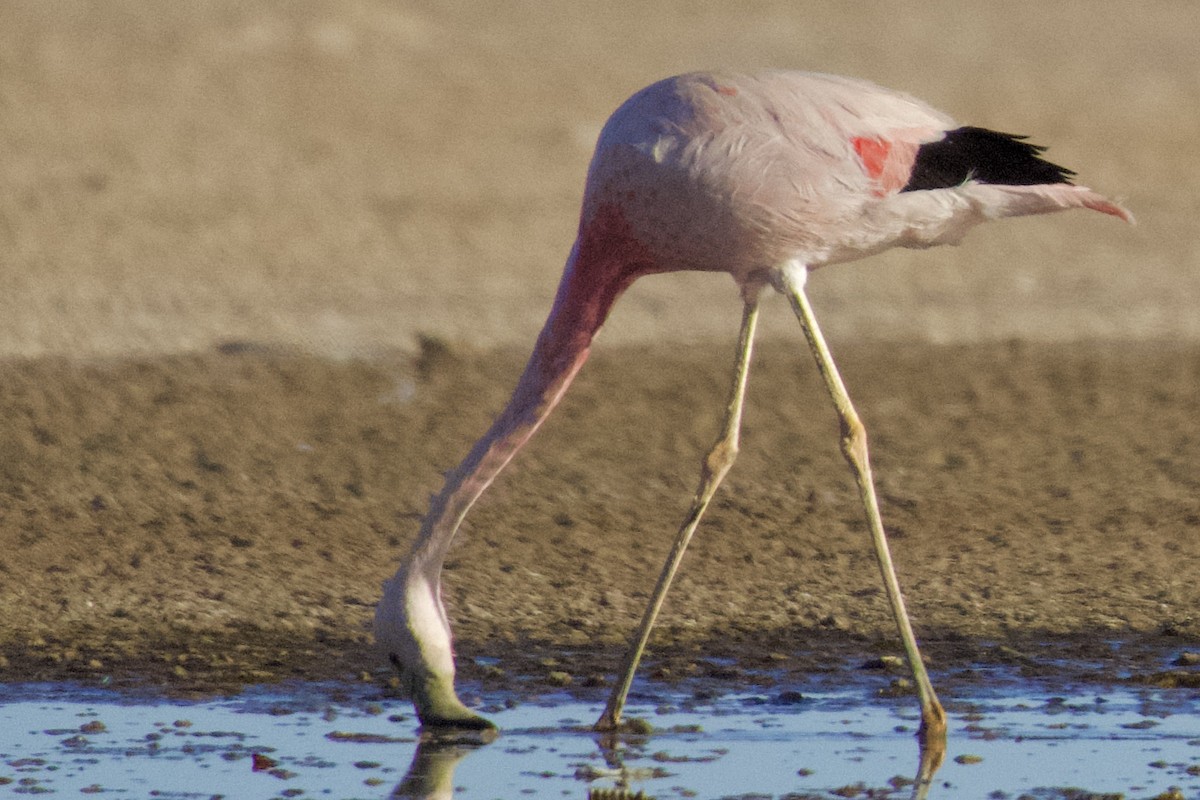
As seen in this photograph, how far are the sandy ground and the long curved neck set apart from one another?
0.83 m

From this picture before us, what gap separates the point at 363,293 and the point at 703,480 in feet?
20.7

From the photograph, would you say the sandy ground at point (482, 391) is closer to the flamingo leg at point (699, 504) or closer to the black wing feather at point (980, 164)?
the flamingo leg at point (699, 504)

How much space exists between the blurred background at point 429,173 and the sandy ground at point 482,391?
1.6 inches

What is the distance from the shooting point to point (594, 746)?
519cm

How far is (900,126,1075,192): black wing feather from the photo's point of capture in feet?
17.4

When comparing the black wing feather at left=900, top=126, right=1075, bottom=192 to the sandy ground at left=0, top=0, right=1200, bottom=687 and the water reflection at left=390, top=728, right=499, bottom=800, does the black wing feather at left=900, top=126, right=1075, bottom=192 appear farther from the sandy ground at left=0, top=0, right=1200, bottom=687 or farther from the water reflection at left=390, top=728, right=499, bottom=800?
the water reflection at left=390, top=728, right=499, bottom=800

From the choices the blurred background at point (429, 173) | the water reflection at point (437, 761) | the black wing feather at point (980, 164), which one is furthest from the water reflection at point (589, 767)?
the blurred background at point (429, 173)

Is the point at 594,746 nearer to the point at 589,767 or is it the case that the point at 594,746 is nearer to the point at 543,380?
the point at 589,767

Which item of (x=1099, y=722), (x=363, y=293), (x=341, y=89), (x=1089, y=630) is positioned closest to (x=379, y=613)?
(x=1099, y=722)

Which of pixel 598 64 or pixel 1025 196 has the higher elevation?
pixel 598 64

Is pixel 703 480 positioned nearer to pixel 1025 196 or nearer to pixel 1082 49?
pixel 1025 196

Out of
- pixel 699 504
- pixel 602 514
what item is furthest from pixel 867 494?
pixel 602 514

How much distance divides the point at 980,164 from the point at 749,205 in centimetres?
54

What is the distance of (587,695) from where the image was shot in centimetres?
568
